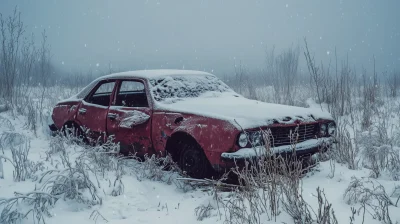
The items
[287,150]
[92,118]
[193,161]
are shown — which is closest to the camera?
[287,150]

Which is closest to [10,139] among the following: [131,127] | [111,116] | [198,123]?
[111,116]

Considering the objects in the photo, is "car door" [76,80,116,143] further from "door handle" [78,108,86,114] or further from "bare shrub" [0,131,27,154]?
"bare shrub" [0,131,27,154]

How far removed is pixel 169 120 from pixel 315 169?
197 centimetres

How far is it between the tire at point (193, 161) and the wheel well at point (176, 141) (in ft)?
0.14

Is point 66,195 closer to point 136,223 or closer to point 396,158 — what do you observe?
point 136,223

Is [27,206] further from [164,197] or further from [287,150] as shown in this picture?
[287,150]

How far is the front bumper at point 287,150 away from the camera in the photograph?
119 inches

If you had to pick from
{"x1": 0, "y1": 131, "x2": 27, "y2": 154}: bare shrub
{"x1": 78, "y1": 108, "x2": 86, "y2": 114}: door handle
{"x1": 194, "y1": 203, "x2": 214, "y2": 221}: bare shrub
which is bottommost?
{"x1": 194, "y1": 203, "x2": 214, "y2": 221}: bare shrub

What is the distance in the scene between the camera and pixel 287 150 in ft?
10.7

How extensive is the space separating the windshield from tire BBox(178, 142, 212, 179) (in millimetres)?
799

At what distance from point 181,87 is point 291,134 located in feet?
5.89

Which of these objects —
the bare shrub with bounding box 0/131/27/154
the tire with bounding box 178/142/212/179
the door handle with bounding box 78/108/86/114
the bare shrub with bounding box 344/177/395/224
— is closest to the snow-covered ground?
the bare shrub with bounding box 344/177/395/224

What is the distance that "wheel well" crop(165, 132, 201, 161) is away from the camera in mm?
3539

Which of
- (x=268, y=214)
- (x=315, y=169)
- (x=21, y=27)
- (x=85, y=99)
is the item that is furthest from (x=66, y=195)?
(x=21, y=27)
